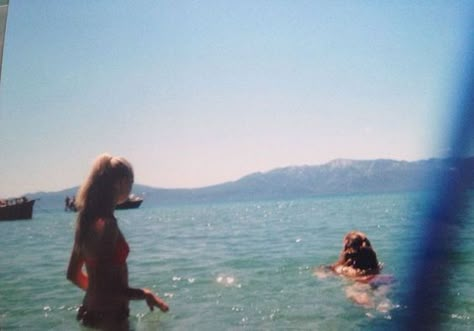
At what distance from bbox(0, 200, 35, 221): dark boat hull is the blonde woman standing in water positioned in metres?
10.7

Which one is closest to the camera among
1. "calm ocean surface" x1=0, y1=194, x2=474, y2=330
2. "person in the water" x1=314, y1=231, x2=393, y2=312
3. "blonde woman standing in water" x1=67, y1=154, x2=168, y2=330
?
"blonde woman standing in water" x1=67, y1=154, x2=168, y2=330

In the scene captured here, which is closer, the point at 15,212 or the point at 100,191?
the point at 100,191

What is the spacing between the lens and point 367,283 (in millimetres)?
3316

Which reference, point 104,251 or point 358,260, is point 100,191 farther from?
point 358,260

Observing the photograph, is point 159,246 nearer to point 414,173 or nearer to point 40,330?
point 40,330

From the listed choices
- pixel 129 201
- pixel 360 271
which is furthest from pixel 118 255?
pixel 360 271

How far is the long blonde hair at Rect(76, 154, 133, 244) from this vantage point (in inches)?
53.2

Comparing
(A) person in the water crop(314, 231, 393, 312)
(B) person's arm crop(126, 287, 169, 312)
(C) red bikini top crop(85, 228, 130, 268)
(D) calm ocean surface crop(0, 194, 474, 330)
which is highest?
(C) red bikini top crop(85, 228, 130, 268)

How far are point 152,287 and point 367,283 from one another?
1.90 metres

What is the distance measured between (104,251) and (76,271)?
0.18m

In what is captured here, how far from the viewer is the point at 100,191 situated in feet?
4.49

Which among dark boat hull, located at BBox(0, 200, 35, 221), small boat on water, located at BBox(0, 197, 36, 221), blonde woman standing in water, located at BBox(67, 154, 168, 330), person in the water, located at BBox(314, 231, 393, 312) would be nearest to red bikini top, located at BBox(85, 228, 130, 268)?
blonde woman standing in water, located at BBox(67, 154, 168, 330)

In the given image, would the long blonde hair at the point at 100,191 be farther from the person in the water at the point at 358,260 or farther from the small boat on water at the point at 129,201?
the person in the water at the point at 358,260

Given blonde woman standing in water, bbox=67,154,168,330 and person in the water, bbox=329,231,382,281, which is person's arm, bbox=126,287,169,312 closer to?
blonde woman standing in water, bbox=67,154,168,330
